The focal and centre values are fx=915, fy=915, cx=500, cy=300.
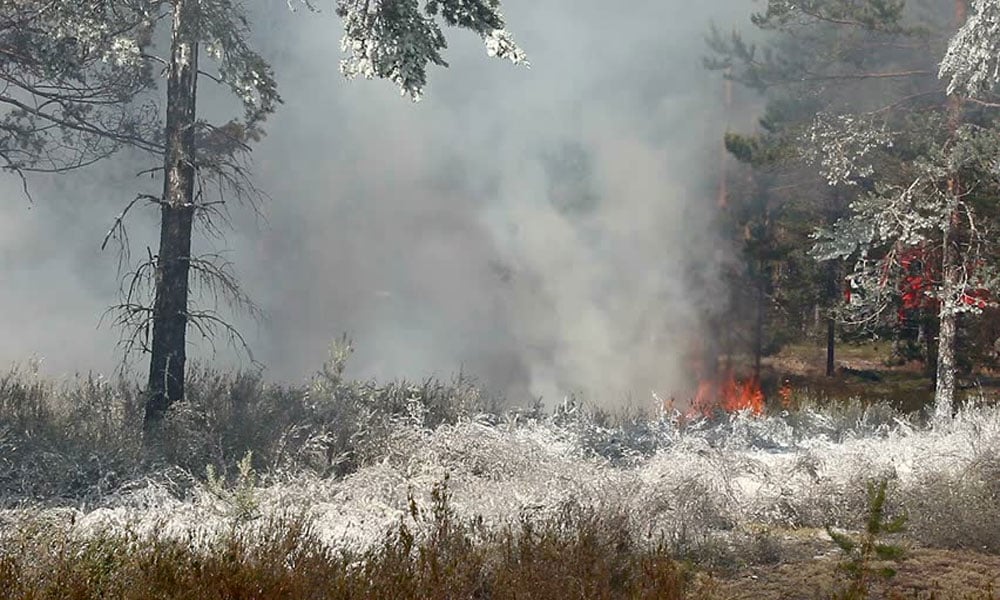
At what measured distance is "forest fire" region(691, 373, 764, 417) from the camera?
15.9 meters

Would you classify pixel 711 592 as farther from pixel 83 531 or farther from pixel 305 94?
pixel 305 94

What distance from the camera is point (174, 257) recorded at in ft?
35.9

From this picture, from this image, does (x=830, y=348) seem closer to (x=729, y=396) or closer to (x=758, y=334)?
(x=758, y=334)

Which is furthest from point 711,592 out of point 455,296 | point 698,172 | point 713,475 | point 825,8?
point 698,172

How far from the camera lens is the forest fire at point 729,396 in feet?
52.1

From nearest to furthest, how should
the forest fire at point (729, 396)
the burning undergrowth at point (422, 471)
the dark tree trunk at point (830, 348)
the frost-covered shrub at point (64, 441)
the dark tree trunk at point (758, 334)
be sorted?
the burning undergrowth at point (422, 471), the frost-covered shrub at point (64, 441), the forest fire at point (729, 396), the dark tree trunk at point (830, 348), the dark tree trunk at point (758, 334)


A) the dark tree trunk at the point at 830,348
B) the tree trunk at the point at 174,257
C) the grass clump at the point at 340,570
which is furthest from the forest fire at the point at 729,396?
the grass clump at the point at 340,570

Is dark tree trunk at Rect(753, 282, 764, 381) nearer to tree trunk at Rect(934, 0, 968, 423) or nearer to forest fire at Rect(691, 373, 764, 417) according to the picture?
forest fire at Rect(691, 373, 764, 417)

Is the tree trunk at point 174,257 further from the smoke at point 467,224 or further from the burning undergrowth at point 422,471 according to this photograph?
the smoke at point 467,224

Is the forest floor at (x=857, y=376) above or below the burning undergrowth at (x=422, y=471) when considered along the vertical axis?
above

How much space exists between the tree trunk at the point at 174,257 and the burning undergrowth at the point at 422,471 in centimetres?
44

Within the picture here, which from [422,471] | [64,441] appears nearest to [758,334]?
[422,471]

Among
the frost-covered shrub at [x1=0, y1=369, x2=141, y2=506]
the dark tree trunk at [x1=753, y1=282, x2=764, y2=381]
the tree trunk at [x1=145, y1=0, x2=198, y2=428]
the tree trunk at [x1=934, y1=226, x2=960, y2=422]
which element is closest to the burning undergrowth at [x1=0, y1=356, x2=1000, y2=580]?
the frost-covered shrub at [x1=0, y1=369, x2=141, y2=506]

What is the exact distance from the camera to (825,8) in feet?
55.4
